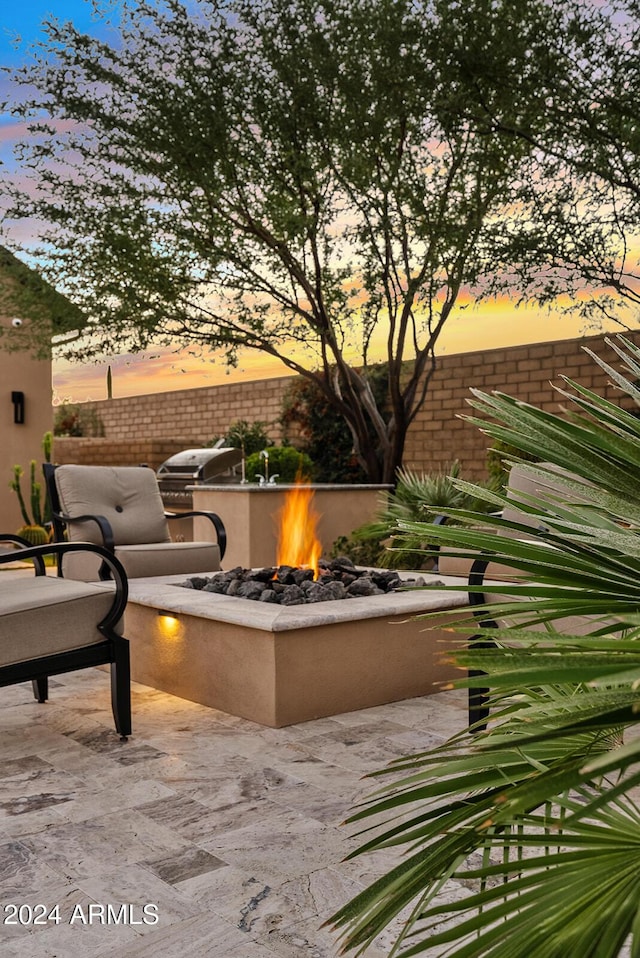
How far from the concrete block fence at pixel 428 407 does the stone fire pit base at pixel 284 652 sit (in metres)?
2.16

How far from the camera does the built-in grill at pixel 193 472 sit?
32.8 ft

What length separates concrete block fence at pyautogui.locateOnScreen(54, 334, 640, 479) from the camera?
940 cm

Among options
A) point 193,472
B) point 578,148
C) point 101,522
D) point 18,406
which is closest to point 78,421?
point 18,406

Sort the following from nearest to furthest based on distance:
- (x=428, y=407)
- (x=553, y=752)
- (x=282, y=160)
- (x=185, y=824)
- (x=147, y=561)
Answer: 1. (x=553, y=752)
2. (x=185, y=824)
3. (x=147, y=561)
4. (x=282, y=160)
5. (x=428, y=407)

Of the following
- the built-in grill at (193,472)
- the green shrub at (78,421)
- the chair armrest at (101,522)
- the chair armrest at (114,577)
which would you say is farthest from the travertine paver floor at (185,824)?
the green shrub at (78,421)

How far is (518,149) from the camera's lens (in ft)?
25.7

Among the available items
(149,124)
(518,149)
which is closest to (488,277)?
(518,149)

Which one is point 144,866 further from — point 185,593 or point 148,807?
point 185,593

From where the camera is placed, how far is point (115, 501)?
5055 millimetres

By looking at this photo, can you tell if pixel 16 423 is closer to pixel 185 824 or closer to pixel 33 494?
pixel 33 494

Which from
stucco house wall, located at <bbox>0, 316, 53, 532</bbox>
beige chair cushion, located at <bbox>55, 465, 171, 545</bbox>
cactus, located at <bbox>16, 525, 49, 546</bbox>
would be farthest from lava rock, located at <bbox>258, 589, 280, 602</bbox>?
stucco house wall, located at <bbox>0, 316, 53, 532</bbox>

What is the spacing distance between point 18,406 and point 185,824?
360 inches

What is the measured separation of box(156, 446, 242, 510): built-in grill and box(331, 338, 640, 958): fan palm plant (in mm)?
9022

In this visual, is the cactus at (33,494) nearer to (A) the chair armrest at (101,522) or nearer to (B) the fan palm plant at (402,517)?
(B) the fan palm plant at (402,517)
